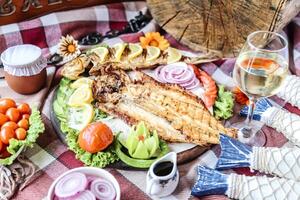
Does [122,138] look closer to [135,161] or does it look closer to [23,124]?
[135,161]

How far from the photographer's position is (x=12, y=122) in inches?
39.6

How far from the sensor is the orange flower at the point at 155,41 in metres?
1.31

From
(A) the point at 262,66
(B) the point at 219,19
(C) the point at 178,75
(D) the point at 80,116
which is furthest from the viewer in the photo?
(B) the point at 219,19

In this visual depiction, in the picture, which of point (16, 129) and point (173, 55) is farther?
point (173, 55)

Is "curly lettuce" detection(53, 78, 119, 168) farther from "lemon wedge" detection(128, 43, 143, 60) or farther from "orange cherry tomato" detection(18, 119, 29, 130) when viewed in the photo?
"lemon wedge" detection(128, 43, 143, 60)

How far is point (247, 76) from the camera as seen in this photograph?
91 cm

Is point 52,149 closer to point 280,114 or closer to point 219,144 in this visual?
point 219,144

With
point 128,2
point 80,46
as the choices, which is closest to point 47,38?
point 80,46

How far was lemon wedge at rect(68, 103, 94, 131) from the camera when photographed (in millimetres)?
1046

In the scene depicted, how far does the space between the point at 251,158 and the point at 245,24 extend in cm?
44

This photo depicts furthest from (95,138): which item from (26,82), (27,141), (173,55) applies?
(173,55)

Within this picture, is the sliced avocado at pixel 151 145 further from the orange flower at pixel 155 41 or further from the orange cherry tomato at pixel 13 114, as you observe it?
the orange flower at pixel 155 41

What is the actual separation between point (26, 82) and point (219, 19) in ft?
1.77

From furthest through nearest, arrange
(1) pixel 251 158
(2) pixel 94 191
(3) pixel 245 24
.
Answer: (3) pixel 245 24
(1) pixel 251 158
(2) pixel 94 191
